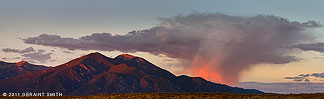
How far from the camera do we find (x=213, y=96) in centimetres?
10219

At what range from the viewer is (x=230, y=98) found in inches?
3863

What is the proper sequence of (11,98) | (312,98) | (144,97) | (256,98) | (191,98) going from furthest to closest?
(11,98), (144,97), (191,98), (256,98), (312,98)

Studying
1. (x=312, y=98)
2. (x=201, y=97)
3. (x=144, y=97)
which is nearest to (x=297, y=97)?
(x=312, y=98)

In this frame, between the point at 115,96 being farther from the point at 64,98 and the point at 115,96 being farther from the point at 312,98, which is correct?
the point at 312,98

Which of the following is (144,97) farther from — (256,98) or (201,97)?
(256,98)

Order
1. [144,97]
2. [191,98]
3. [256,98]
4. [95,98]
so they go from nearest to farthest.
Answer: [256,98]
[191,98]
[144,97]
[95,98]

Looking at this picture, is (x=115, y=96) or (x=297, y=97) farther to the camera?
(x=115, y=96)

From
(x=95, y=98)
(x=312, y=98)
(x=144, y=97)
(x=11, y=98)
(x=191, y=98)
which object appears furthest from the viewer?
(x=11, y=98)

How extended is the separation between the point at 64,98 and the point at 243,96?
226 feet

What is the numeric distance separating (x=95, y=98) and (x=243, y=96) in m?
53.7

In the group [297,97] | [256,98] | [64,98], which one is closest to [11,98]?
[64,98]

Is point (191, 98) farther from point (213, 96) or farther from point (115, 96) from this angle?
point (115, 96)

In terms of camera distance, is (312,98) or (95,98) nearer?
(312,98)

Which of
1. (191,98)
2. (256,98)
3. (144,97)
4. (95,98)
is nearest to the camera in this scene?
(256,98)
